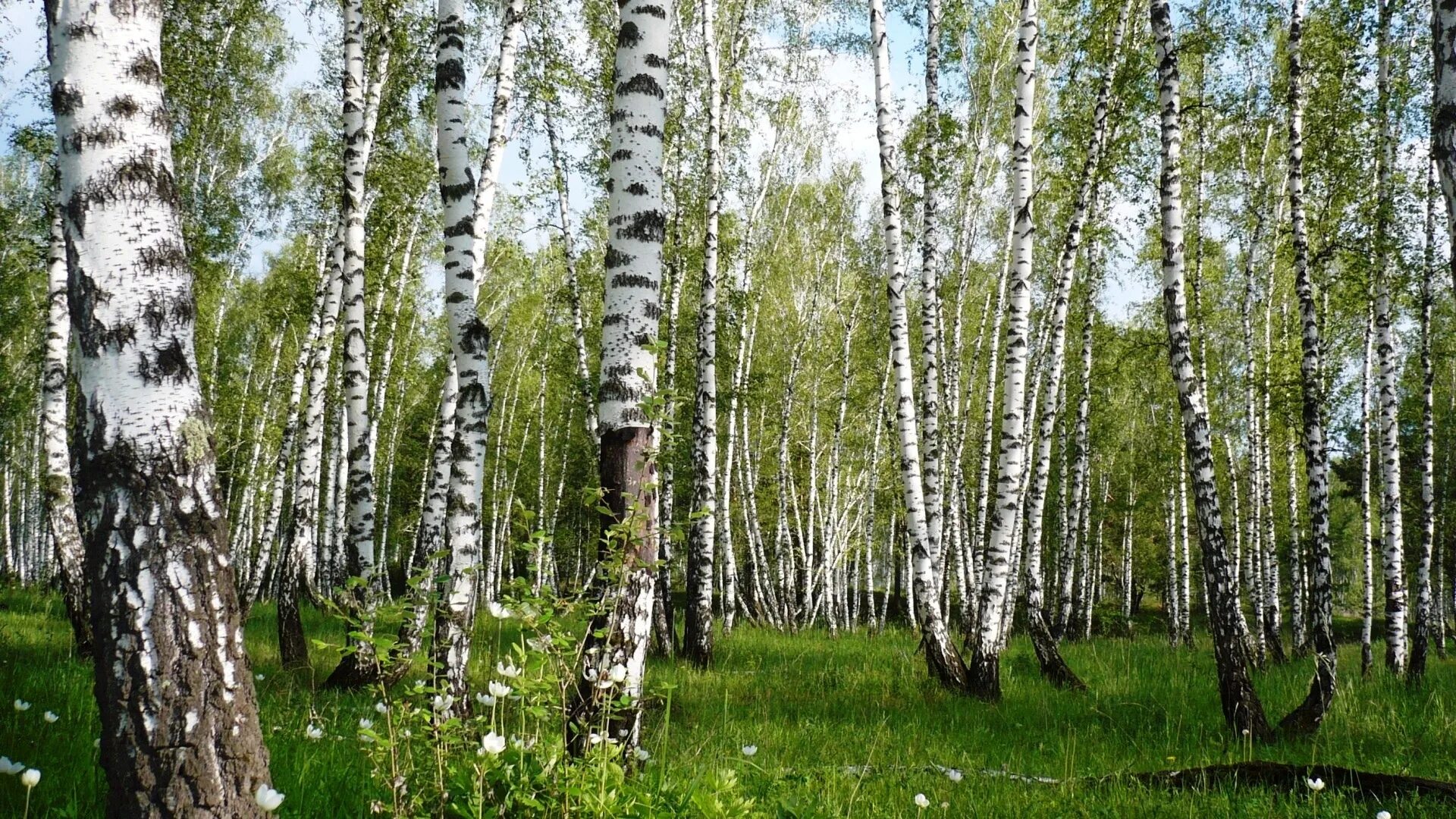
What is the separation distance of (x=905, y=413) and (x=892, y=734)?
3262 mm

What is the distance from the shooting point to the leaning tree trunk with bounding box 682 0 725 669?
9570 mm

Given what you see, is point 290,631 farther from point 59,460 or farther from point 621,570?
point 621,570

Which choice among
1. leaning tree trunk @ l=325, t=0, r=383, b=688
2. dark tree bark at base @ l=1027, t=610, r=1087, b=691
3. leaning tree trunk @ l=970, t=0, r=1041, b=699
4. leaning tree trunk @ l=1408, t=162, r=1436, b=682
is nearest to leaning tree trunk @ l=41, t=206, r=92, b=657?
leaning tree trunk @ l=325, t=0, r=383, b=688

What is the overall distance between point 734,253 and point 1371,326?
12157 millimetres

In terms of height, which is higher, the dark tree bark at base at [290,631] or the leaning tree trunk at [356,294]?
the leaning tree trunk at [356,294]

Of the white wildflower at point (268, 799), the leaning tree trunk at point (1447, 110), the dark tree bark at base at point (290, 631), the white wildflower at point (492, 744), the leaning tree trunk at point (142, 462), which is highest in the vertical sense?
the leaning tree trunk at point (1447, 110)

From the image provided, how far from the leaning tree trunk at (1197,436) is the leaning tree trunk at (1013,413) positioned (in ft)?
4.23

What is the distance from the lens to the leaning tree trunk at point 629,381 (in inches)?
126

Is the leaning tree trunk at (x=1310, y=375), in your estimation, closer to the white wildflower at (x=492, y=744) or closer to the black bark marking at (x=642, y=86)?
the black bark marking at (x=642, y=86)

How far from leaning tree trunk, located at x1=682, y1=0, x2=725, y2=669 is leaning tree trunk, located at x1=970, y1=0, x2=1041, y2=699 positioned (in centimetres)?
313

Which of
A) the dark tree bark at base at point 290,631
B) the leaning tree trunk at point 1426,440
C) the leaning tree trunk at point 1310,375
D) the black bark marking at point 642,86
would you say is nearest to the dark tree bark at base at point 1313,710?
the leaning tree trunk at point 1310,375

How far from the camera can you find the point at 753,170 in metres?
15.9

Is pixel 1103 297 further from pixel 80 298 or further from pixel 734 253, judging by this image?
pixel 80 298

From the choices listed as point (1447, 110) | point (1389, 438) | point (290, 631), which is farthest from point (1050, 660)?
point (290, 631)
